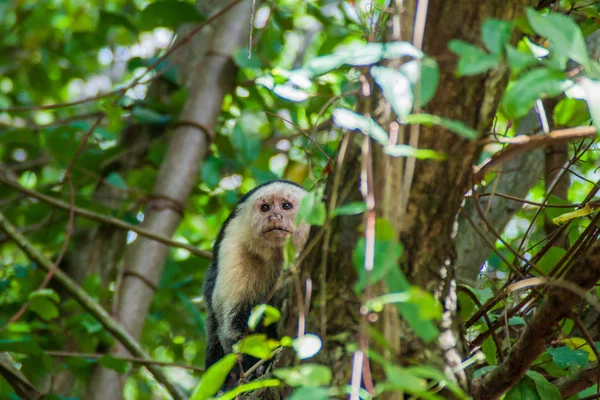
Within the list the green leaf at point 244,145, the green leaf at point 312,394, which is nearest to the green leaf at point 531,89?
the green leaf at point 312,394

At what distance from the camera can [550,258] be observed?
2637mm

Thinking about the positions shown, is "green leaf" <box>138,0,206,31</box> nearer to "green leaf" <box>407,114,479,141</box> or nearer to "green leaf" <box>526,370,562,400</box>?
"green leaf" <box>526,370,562,400</box>

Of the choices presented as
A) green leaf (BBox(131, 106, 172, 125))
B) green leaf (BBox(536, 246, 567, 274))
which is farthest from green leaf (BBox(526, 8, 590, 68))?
green leaf (BBox(131, 106, 172, 125))

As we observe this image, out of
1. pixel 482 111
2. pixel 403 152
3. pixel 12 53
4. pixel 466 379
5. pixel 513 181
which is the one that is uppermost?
pixel 12 53

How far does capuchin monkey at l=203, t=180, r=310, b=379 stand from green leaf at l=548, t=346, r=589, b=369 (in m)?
1.29

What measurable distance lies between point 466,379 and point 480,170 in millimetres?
511

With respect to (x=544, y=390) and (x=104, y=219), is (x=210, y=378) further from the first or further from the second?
(x=104, y=219)

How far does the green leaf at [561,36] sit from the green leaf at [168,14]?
355 centimetres

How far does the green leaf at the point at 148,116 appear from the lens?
15.0 ft

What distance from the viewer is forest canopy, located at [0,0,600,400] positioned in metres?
1.28

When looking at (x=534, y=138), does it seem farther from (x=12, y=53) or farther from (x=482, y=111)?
(x=12, y=53)

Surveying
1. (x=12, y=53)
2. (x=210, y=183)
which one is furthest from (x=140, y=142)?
(x=12, y=53)

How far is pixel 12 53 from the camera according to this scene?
6832 mm

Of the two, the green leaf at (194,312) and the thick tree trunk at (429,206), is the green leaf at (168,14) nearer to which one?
the green leaf at (194,312)
